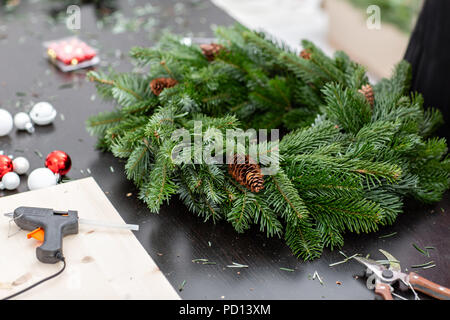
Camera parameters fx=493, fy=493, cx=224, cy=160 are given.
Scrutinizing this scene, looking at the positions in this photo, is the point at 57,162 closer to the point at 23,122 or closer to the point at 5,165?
the point at 5,165

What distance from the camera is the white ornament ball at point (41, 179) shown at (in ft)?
3.01

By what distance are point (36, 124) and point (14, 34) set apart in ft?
2.04

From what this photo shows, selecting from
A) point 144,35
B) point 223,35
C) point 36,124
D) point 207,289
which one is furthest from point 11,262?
point 144,35

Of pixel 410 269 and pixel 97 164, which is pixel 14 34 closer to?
pixel 97 164

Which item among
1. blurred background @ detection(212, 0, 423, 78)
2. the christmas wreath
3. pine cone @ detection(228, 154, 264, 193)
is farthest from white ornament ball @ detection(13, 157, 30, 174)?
blurred background @ detection(212, 0, 423, 78)

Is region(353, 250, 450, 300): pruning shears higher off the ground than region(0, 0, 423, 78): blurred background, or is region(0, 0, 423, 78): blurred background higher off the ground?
region(353, 250, 450, 300): pruning shears

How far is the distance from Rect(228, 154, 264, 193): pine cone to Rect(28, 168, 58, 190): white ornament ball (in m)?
0.35

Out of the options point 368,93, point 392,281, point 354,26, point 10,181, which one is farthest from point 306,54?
point 354,26

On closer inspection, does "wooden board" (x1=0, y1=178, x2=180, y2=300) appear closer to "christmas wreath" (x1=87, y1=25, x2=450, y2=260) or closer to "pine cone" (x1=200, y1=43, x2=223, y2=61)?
"christmas wreath" (x1=87, y1=25, x2=450, y2=260)

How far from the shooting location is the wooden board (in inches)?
27.4

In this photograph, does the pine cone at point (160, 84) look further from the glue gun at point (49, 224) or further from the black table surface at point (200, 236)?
the glue gun at point (49, 224)

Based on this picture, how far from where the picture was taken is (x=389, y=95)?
997 millimetres

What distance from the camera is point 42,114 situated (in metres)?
1.12

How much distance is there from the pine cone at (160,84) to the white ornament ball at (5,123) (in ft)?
1.12
